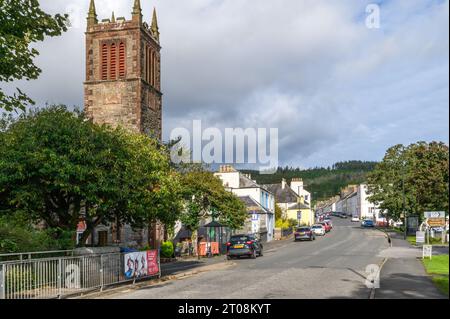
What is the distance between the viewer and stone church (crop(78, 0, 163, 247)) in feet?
142

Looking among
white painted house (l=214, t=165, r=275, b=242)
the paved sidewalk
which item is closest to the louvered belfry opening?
white painted house (l=214, t=165, r=275, b=242)

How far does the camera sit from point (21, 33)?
1669 centimetres

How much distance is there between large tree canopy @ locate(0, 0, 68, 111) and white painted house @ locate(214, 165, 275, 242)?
1729 inches

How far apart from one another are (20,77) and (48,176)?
12.8 ft

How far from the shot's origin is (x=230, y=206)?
41.5 metres

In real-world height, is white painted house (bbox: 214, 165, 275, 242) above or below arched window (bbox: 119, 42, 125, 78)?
below

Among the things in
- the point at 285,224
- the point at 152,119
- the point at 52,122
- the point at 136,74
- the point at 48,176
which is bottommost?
the point at 285,224

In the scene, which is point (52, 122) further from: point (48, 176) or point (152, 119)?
point (152, 119)

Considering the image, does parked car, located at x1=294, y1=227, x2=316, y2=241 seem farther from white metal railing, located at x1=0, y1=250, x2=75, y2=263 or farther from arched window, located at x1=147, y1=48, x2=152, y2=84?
white metal railing, located at x1=0, y1=250, x2=75, y2=263

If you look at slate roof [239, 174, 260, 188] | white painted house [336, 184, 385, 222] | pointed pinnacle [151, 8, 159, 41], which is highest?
pointed pinnacle [151, 8, 159, 41]

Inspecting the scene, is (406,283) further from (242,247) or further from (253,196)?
Result: (253,196)

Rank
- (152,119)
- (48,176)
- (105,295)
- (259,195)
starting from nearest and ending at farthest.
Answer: (105,295) < (48,176) < (152,119) < (259,195)
